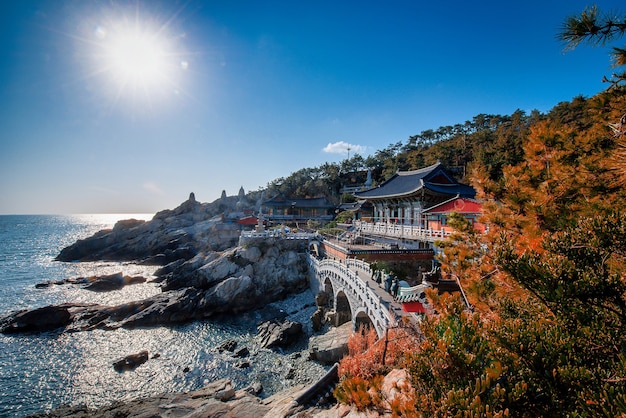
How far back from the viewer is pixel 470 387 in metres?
3.01

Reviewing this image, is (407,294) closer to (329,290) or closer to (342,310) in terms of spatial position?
(342,310)

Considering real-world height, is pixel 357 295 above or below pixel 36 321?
above

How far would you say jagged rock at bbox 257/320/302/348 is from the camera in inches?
744

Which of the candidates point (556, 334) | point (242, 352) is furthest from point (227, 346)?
point (556, 334)

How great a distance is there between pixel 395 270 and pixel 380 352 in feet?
35.5

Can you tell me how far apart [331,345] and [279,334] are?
4428mm

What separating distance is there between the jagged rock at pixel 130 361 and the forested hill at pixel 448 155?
128 ft

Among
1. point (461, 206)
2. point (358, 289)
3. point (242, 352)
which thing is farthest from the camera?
point (242, 352)

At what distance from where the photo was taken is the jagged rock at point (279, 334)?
744 inches

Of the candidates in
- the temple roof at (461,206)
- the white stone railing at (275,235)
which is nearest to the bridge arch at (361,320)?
the temple roof at (461,206)

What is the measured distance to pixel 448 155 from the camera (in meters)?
56.1

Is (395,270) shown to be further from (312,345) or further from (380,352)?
(380,352)

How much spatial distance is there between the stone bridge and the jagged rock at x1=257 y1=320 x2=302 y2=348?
9.77 ft

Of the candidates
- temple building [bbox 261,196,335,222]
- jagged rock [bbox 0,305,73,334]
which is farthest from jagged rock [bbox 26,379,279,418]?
temple building [bbox 261,196,335,222]
